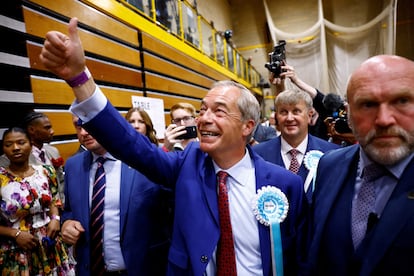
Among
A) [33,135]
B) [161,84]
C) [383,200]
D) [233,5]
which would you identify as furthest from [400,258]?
[233,5]

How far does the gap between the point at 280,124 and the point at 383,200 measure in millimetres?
1270

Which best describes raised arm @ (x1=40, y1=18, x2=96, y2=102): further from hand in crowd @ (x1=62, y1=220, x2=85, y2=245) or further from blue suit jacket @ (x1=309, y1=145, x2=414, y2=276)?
blue suit jacket @ (x1=309, y1=145, x2=414, y2=276)

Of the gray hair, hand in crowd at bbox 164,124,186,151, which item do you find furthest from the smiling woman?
the gray hair

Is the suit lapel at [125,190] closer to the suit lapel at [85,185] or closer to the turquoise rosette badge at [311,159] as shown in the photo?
the suit lapel at [85,185]

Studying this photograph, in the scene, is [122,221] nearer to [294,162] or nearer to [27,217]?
[27,217]

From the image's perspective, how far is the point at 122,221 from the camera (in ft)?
5.09

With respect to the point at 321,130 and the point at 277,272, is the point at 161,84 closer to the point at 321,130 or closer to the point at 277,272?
the point at 321,130

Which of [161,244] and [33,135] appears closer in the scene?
[161,244]

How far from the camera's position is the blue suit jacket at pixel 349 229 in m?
0.90

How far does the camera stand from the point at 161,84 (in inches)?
209

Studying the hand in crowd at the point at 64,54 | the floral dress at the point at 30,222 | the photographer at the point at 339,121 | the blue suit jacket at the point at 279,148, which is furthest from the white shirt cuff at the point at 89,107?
the photographer at the point at 339,121

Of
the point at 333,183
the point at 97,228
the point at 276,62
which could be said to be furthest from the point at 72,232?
the point at 276,62

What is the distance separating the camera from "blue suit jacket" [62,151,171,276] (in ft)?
5.03

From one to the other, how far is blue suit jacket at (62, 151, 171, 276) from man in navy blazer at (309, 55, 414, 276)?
0.89m
